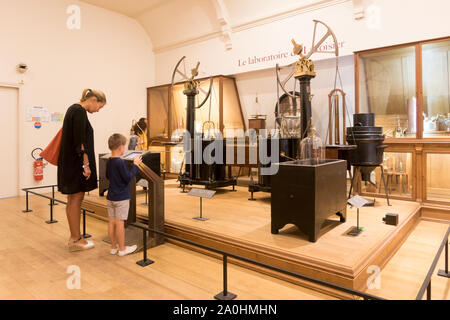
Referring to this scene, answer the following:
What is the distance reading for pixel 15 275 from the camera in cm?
282

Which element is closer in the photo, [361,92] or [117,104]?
[361,92]

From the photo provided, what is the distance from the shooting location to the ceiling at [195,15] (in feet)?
22.3

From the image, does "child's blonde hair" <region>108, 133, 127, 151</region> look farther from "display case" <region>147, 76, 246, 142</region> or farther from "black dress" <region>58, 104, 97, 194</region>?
"display case" <region>147, 76, 246, 142</region>

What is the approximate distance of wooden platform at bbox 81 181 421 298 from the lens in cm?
266

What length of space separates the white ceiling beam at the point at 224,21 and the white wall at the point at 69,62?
9.15ft

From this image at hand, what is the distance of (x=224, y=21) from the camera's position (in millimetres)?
7480

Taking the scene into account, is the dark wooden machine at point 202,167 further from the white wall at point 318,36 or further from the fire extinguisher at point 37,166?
the fire extinguisher at point 37,166

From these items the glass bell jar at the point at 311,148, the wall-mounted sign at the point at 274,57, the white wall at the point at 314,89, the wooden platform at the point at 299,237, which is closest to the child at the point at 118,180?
the wooden platform at the point at 299,237

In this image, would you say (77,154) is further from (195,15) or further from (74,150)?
(195,15)

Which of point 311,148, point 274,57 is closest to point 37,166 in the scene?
point 274,57

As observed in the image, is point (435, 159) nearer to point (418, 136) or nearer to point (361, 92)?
point (418, 136)

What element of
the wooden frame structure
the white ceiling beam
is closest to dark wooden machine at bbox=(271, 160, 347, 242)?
the wooden frame structure
